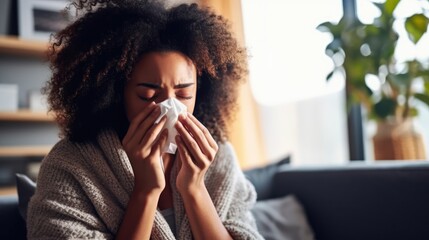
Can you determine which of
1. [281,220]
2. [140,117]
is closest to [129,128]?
A: [140,117]

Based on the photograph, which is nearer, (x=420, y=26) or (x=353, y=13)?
(x=420, y=26)

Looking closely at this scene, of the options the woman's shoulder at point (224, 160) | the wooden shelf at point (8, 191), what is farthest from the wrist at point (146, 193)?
the wooden shelf at point (8, 191)

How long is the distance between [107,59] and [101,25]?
7 centimetres

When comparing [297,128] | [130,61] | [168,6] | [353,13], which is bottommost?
[297,128]

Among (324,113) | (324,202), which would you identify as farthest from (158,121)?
(324,113)

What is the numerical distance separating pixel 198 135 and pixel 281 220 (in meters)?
0.58

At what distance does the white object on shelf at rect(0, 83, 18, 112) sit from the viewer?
2.39 metres

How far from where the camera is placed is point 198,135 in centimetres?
91

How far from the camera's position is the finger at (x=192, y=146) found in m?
0.89

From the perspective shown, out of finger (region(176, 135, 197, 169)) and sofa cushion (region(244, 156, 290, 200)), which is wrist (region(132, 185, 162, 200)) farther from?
sofa cushion (region(244, 156, 290, 200))

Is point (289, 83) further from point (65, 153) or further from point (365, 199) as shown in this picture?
point (65, 153)

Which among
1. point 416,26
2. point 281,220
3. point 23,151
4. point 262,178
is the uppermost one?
point 416,26

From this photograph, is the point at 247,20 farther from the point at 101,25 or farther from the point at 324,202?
the point at 101,25

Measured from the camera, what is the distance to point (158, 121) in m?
0.86
